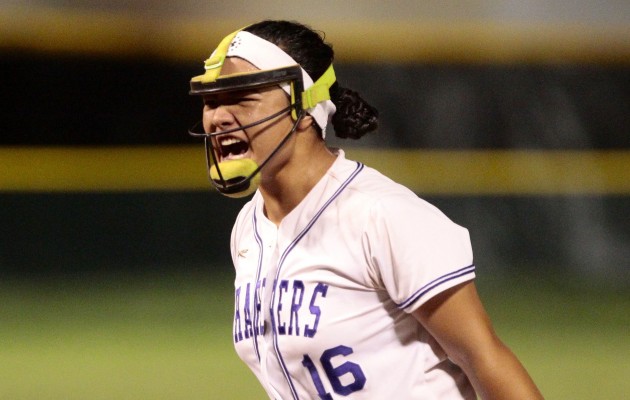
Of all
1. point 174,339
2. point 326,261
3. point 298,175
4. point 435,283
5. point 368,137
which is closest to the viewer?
point 435,283

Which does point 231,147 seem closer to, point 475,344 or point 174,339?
point 475,344

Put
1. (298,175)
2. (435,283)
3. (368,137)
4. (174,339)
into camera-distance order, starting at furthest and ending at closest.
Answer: (368,137) → (174,339) → (298,175) → (435,283)

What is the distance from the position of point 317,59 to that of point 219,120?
→ 247 millimetres

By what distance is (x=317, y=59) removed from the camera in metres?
1.87

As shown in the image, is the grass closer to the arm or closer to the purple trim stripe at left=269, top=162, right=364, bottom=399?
the purple trim stripe at left=269, top=162, right=364, bottom=399

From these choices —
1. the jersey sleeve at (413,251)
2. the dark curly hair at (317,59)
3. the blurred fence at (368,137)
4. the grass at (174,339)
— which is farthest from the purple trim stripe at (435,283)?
the blurred fence at (368,137)

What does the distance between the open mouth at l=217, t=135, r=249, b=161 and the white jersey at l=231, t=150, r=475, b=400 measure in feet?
0.49

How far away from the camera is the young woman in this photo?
1.61 meters

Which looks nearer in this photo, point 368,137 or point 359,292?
point 359,292

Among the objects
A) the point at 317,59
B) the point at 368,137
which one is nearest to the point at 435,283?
the point at 317,59

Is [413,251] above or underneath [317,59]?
underneath

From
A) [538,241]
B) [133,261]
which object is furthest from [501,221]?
[133,261]

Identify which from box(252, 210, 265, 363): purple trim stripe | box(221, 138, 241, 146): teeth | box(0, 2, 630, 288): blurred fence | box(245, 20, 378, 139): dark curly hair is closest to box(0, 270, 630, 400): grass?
box(0, 2, 630, 288): blurred fence

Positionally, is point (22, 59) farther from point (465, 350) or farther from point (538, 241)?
point (465, 350)
